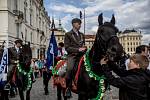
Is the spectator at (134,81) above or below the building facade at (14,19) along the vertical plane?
below

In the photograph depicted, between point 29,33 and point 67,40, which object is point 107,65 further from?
point 29,33

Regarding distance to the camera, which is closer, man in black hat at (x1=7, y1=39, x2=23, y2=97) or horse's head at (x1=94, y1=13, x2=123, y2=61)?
horse's head at (x1=94, y1=13, x2=123, y2=61)

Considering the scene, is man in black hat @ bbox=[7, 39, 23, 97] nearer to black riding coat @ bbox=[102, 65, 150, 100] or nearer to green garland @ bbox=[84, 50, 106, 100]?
green garland @ bbox=[84, 50, 106, 100]

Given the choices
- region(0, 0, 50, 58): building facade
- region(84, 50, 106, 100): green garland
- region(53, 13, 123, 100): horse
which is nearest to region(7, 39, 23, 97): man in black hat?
region(53, 13, 123, 100): horse

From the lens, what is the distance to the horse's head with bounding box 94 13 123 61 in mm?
6141

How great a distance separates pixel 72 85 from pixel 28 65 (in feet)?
10.4

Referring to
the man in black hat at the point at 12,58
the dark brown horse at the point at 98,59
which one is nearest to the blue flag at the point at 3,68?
the man in black hat at the point at 12,58

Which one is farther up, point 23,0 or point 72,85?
point 23,0

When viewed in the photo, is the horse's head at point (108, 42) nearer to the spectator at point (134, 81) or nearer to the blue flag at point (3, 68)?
the spectator at point (134, 81)

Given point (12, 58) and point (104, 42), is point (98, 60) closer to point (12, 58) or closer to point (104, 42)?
point (104, 42)

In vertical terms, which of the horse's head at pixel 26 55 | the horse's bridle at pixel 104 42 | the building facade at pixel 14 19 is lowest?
the horse's head at pixel 26 55

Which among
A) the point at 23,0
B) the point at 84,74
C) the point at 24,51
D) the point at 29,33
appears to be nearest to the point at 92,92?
the point at 84,74

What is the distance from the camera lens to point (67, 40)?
936 centimetres

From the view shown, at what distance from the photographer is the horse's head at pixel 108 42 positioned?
242 inches
